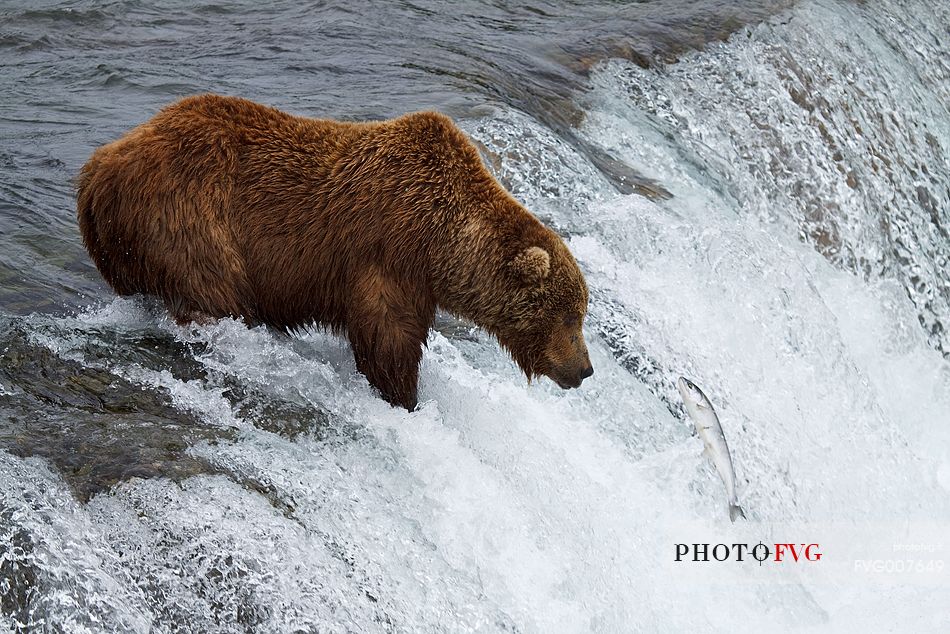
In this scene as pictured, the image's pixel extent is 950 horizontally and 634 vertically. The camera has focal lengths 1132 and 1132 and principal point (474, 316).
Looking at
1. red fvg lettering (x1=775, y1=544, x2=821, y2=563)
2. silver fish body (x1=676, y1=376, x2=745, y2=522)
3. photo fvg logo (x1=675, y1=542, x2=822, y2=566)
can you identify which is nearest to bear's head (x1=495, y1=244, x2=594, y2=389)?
silver fish body (x1=676, y1=376, x2=745, y2=522)

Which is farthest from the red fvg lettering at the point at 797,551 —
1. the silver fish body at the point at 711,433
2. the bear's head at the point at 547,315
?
the bear's head at the point at 547,315

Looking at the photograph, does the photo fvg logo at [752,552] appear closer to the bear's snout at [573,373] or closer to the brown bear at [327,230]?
the bear's snout at [573,373]

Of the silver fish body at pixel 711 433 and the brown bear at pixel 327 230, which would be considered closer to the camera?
the brown bear at pixel 327 230

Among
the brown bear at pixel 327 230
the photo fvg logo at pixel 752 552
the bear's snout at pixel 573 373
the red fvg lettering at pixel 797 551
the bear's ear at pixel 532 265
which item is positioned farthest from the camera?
the red fvg lettering at pixel 797 551

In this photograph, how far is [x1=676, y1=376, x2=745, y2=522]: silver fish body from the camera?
5.30 meters

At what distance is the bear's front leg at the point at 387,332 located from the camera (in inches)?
186

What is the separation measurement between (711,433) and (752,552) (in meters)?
0.69

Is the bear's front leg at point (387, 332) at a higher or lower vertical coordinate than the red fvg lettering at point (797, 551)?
higher

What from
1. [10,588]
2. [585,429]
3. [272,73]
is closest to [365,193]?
[585,429]

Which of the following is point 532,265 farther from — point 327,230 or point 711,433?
point 711,433

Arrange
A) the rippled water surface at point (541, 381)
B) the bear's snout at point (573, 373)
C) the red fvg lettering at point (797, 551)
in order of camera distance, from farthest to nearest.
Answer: the red fvg lettering at point (797, 551) → the bear's snout at point (573, 373) → the rippled water surface at point (541, 381)

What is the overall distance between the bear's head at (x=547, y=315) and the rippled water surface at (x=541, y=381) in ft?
1.23

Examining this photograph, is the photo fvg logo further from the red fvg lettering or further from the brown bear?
the brown bear

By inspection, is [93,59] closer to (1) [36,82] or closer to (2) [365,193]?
(1) [36,82]
